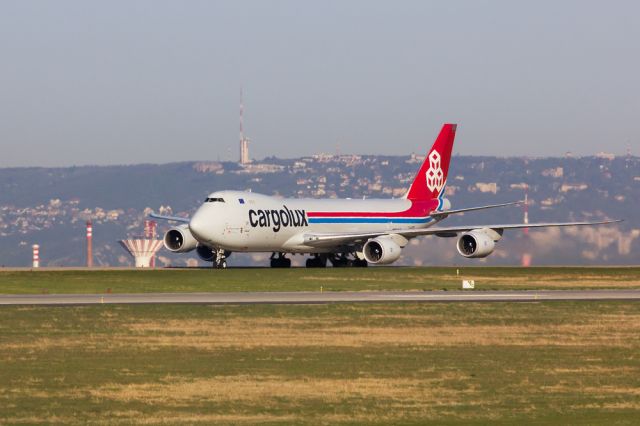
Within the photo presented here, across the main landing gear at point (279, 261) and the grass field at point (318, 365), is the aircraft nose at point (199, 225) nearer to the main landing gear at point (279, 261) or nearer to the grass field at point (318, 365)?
the main landing gear at point (279, 261)

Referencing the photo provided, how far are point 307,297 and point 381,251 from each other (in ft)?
88.4

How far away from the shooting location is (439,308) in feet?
157

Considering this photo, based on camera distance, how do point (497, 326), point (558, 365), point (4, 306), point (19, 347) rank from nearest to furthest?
point (558, 365), point (19, 347), point (497, 326), point (4, 306)

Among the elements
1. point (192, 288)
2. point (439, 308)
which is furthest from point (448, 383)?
point (192, 288)

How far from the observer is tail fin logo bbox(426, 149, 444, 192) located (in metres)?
92.3

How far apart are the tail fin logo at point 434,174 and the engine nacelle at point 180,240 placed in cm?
1687

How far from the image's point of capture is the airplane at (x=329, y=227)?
78.6 metres

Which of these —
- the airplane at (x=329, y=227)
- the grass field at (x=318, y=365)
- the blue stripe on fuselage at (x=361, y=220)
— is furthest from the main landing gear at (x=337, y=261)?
the grass field at (x=318, y=365)

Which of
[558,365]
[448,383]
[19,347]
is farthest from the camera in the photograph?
[19,347]

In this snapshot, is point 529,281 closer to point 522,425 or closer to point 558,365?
point 558,365

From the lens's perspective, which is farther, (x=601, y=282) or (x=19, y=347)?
(x=601, y=282)

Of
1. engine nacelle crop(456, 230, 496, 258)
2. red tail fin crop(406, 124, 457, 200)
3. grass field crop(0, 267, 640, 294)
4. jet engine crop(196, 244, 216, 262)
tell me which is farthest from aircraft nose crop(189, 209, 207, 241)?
red tail fin crop(406, 124, 457, 200)

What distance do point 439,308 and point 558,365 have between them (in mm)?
15656

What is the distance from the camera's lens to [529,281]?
68.3m
